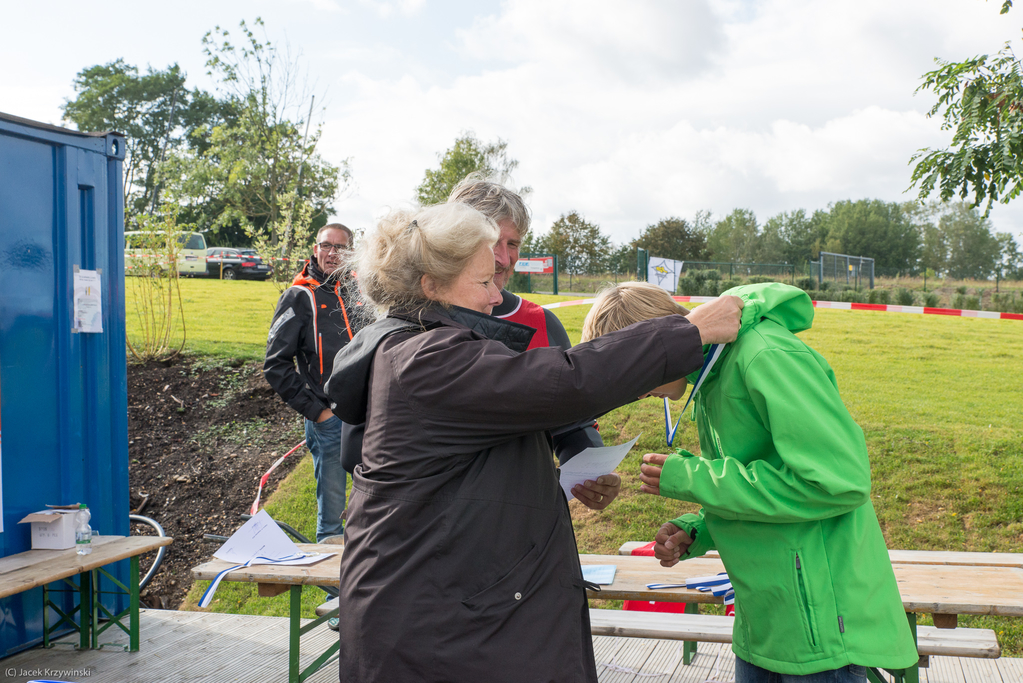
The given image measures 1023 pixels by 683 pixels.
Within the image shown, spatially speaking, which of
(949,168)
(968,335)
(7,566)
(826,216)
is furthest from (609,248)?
(826,216)

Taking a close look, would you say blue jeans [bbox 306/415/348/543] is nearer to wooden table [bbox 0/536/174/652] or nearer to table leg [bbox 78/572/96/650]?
wooden table [bbox 0/536/174/652]

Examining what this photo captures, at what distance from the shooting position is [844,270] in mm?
27656

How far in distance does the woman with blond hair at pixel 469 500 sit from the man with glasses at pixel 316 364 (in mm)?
3608

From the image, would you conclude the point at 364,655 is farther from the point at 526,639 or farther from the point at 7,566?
the point at 7,566

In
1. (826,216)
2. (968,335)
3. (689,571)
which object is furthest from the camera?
(826,216)

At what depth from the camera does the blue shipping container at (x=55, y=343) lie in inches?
146

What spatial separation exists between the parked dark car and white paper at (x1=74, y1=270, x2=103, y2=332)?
24268 millimetres

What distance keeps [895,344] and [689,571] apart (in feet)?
30.0

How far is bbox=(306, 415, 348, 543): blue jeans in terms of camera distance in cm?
506

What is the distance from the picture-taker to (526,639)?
145 centimetres

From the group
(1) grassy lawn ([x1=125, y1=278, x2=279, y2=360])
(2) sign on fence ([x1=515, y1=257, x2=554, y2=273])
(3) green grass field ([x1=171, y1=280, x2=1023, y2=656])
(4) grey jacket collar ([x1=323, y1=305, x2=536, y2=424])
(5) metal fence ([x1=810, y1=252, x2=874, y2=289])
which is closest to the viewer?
(4) grey jacket collar ([x1=323, y1=305, x2=536, y2=424])

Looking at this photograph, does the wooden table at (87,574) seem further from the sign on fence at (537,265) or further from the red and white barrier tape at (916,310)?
the sign on fence at (537,265)

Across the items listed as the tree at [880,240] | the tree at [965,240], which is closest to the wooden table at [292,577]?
the tree at [880,240]

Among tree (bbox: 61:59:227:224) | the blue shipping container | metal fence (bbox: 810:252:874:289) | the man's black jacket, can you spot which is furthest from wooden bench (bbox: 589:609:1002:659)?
tree (bbox: 61:59:227:224)
